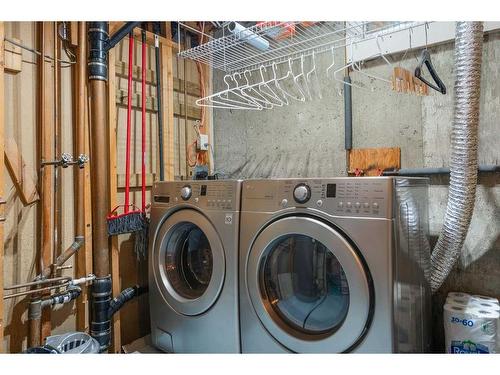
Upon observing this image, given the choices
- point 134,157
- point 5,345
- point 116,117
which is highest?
point 116,117

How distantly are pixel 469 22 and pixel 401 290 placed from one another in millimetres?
1230

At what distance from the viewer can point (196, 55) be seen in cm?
226

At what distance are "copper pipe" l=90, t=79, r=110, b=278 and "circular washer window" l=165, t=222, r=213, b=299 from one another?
371 mm

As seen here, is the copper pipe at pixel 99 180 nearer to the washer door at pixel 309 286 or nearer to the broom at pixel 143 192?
the broom at pixel 143 192

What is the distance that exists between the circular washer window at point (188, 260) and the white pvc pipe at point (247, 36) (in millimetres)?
1138

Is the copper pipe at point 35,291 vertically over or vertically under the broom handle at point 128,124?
under

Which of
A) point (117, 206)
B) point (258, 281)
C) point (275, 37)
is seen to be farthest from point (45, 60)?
point (258, 281)

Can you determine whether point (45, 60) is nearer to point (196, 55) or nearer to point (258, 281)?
point (196, 55)

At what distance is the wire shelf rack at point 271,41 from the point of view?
1847 millimetres

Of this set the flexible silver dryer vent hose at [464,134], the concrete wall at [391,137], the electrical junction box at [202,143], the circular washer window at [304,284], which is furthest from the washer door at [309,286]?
the electrical junction box at [202,143]

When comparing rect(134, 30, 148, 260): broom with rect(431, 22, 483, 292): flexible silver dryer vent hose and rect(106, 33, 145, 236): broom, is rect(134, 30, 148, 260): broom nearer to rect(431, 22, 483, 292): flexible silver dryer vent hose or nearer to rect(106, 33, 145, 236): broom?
rect(106, 33, 145, 236): broom

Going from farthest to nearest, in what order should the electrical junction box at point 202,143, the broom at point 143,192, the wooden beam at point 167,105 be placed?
the electrical junction box at point 202,143 → the wooden beam at point 167,105 → the broom at point 143,192

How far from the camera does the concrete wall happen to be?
166cm

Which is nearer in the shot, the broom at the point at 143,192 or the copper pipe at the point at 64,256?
the copper pipe at the point at 64,256
